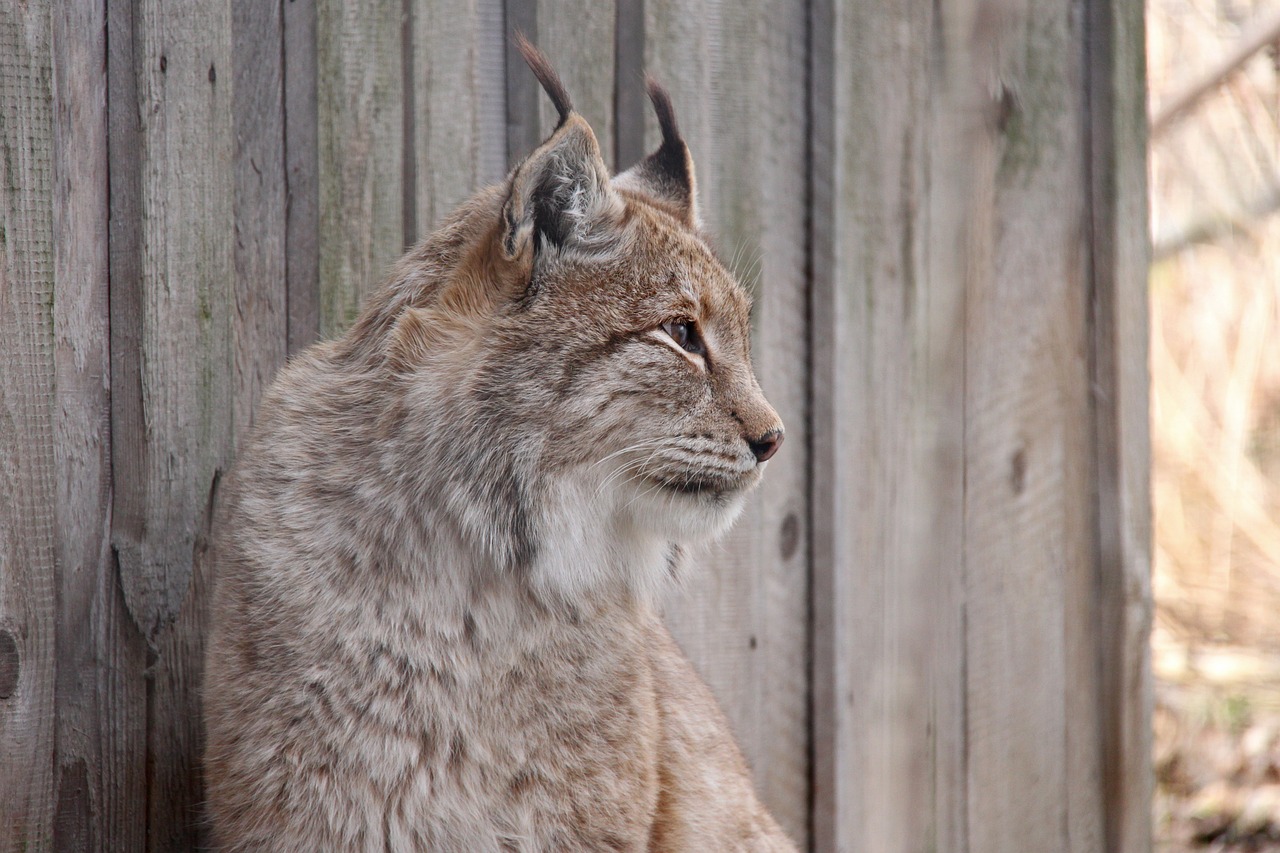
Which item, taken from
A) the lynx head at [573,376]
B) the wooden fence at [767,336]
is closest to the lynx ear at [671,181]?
the lynx head at [573,376]

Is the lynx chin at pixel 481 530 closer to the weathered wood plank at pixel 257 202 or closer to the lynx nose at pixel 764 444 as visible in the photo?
the lynx nose at pixel 764 444

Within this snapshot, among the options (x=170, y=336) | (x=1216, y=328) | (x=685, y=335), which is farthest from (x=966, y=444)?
(x=1216, y=328)

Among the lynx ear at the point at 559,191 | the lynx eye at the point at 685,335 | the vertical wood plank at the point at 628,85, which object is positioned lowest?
the lynx eye at the point at 685,335

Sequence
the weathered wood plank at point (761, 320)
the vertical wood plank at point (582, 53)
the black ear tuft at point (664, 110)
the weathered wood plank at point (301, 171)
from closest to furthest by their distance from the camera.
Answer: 1. the black ear tuft at point (664, 110)
2. the weathered wood plank at point (301, 171)
3. the vertical wood plank at point (582, 53)
4. the weathered wood plank at point (761, 320)

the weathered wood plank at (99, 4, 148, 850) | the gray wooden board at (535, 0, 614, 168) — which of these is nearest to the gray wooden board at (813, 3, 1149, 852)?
the gray wooden board at (535, 0, 614, 168)

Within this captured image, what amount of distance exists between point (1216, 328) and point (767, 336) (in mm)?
5948

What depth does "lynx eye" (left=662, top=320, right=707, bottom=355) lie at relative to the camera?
2578 millimetres

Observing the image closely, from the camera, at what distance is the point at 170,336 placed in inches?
103

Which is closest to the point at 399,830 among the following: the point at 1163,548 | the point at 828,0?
the point at 828,0

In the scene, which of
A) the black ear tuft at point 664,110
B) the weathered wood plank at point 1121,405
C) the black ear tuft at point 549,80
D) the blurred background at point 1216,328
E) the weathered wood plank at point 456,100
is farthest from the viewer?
the blurred background at point 1216,328

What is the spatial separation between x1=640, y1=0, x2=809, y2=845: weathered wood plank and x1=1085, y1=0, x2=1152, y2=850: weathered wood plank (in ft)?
4.04

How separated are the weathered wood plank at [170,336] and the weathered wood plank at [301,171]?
15 cm

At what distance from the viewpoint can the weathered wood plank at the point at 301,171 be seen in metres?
2.77

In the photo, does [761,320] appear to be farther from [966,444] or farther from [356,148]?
[356,148]
